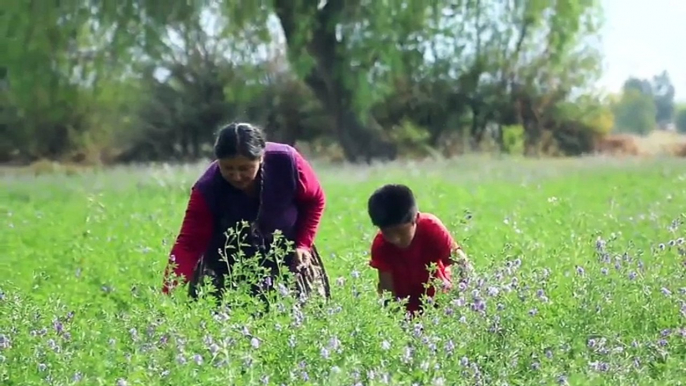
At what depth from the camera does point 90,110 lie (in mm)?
28750

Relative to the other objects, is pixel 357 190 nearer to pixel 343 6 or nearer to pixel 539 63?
pixel 343 6

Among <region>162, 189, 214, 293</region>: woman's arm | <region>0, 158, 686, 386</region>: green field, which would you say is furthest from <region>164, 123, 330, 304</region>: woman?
<region>0, 158, 686, 386</region>: green field

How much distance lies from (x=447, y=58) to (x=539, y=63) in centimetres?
262

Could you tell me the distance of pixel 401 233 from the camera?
19.7 feet

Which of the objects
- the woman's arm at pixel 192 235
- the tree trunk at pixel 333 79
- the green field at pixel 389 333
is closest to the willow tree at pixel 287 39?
the tree trunk at pixel 333 79

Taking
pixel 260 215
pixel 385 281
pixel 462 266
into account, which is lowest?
pixel 385 281

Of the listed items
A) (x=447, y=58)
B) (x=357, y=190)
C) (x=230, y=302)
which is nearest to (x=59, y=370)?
(x=230, y=302)

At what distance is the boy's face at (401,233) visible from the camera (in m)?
5.94

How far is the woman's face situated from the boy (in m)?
0.63

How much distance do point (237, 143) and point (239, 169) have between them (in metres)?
0.15

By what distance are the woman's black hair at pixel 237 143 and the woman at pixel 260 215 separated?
1.28 ft

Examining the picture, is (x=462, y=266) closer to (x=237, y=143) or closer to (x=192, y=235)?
(x=237, y=143)

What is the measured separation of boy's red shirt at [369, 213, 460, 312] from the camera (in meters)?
6.11

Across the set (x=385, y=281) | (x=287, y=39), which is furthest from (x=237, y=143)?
(x=287, y=39)
